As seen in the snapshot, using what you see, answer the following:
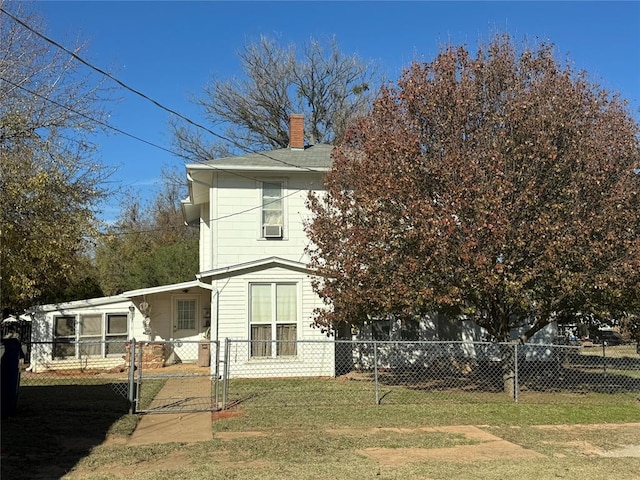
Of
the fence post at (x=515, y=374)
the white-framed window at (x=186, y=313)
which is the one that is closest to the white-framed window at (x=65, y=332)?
the white-framed window at (x=186, y=313)

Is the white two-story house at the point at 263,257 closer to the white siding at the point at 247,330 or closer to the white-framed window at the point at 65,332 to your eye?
the white siding at the point at 247,330

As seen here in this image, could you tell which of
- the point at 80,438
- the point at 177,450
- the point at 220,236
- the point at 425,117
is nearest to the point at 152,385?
the point at 220,236

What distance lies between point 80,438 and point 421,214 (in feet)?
21.1

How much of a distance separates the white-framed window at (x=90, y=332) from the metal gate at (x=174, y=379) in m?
1.35

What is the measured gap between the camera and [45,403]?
10.7 m

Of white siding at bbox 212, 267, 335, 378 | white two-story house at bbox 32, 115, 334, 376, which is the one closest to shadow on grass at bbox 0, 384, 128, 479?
white two-story house at bbox 32, 115, 334, 376

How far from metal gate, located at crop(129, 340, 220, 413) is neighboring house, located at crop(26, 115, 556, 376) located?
0.26 m

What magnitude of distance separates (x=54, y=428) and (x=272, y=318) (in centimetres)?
699

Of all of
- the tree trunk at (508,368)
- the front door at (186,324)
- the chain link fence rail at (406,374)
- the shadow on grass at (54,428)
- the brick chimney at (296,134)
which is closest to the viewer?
the shadow on grass at (54,428)

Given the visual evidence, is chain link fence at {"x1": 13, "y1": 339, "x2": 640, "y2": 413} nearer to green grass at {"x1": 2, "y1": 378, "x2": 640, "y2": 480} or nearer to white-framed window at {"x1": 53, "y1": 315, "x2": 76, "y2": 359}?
white-framed window at {"x1": 53, "y1": 315, "x2": 76, "y2": 359}

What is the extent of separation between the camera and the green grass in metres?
6.47

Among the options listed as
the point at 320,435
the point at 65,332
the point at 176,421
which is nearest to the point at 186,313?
the point at 65,332

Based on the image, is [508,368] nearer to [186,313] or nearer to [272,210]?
[272,210]

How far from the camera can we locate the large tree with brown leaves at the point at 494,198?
402 inches
